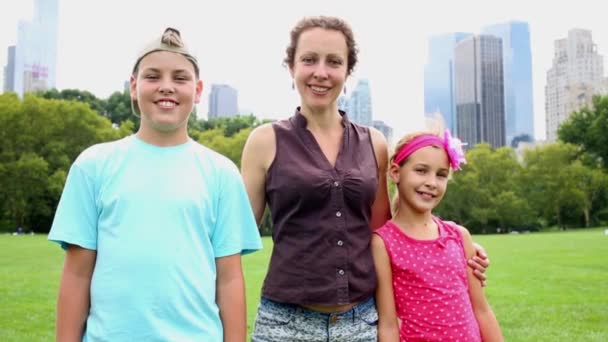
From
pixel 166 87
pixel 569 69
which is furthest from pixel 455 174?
pixel 569 69

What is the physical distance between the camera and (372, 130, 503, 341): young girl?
3.07 m

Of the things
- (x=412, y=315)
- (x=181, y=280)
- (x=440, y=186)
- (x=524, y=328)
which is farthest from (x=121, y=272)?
(x=524, y=328)

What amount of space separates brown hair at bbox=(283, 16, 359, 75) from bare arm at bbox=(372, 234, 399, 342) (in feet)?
A: 3.43

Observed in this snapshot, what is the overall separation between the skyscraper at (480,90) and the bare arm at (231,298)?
13335cm

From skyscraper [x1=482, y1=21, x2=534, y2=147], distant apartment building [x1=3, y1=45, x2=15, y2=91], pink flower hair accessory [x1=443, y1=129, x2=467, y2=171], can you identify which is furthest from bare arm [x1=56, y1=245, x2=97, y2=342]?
skyscraper [x1=482, y1=21, x2=534, y2=147]

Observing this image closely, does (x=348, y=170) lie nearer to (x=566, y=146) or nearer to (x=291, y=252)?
(x=291, y=252)

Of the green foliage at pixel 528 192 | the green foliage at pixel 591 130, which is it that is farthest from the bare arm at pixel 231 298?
the green foliage at pixel 591 130

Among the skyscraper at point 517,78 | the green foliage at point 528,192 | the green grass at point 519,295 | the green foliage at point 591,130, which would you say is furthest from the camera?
the skyscraper at point 517,78

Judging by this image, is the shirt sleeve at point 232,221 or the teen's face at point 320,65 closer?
the shirt sleeve at point 232,221

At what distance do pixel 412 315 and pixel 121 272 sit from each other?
1.55 meters

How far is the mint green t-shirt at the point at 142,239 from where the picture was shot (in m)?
2.37

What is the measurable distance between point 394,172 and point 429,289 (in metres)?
0.71

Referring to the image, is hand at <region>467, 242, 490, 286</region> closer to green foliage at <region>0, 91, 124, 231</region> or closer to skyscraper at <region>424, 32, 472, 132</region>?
green foliage at <region>0, 91, 124, 231</region>

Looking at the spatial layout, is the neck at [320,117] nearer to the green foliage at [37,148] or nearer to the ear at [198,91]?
the ear at [198,91]
